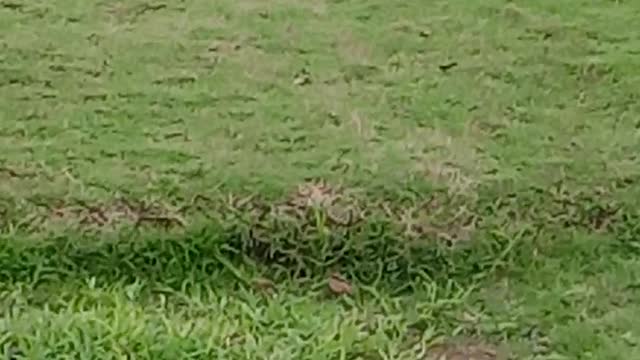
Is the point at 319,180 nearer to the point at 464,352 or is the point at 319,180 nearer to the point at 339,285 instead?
the point at 339,285

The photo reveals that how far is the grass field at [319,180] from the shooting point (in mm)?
2727

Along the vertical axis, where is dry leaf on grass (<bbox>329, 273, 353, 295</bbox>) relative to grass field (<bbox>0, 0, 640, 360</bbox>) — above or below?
below

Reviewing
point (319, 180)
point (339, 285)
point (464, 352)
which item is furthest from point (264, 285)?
point (464, 352)

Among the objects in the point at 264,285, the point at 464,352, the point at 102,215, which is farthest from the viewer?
the point at 102,215

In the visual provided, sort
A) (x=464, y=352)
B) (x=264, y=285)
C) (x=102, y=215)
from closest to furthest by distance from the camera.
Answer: (x=464, y=352) < (x=264, y=285) < (x=102, y=215)

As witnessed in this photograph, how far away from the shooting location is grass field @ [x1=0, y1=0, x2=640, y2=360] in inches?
107

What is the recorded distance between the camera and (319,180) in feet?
9.99

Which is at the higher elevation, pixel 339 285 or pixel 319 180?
pixel 319 180

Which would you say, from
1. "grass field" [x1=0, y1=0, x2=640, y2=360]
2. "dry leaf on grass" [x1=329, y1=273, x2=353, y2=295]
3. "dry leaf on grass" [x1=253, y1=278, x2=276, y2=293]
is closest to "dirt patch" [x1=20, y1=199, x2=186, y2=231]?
"grass field" [x1=0, y1=0, x2=640, y2=360]

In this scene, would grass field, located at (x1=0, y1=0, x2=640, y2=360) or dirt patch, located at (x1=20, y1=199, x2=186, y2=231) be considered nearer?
grass field, located at (x1=0, y1=0, x2=640, y2=360)

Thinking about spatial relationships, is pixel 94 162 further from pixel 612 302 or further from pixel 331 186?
pixel 612 302

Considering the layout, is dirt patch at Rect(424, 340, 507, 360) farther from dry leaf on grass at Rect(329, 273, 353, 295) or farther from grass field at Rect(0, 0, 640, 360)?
dry leaf on grass at Rect(329, 273, 353, 295)

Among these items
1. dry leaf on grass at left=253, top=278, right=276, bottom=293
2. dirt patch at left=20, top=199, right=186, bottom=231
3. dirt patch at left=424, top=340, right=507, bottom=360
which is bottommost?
dirt patch at left=424, top=340, right=507, bottom=360

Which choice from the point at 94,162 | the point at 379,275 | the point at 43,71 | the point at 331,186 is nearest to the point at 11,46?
the point at 43,71
